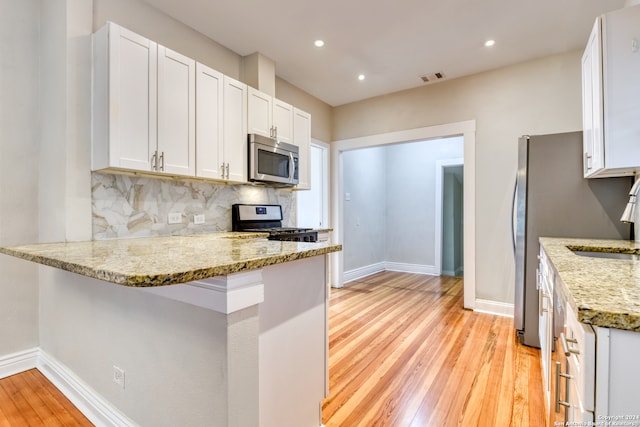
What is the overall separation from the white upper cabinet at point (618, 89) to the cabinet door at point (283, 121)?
256 centimetres

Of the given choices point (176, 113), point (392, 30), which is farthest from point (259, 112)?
point (392, 30)

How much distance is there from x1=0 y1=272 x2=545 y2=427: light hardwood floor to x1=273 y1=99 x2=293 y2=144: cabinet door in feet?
6.75

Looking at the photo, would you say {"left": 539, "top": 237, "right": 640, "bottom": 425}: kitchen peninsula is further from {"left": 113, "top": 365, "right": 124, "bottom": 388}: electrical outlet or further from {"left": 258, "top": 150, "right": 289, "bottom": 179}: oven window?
{"left": 258, "top": 150, "right": 289, "bottom": 179}: oven window

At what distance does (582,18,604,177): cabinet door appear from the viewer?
181 centimetres

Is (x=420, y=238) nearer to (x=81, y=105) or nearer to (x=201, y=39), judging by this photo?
(x=201, y=39)

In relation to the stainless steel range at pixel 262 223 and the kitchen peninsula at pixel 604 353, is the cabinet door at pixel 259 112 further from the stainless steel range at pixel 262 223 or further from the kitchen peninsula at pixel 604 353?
the kitchen peninsula at pixel 604 353

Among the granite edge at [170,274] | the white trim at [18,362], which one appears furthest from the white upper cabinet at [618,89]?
the white trim at [18,362]

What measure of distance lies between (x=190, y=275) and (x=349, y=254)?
14.0ft

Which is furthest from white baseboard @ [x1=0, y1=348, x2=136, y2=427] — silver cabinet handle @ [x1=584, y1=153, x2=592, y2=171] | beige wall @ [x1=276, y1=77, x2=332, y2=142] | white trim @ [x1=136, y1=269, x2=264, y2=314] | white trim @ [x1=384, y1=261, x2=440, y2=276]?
white trim @ [x1=384, y1=261, x2=440, y2=276]

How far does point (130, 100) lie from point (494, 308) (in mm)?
3992

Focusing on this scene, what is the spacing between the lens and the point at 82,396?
175 centimetres

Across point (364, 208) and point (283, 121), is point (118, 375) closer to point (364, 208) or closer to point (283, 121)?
point (283, 121)

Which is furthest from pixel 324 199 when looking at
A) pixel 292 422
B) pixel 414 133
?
pixel 292 422

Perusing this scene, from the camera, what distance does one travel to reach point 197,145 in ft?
8.19
